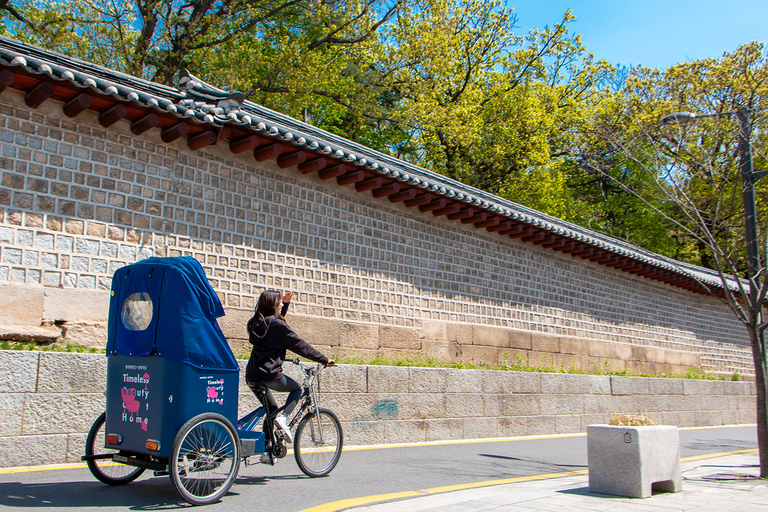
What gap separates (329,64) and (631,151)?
12.3m

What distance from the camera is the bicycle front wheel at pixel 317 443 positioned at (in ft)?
19.8

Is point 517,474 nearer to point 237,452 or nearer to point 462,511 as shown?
point 462,511

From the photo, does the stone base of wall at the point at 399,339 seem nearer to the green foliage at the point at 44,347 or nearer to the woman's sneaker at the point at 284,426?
the green foliage at the point at 44,347

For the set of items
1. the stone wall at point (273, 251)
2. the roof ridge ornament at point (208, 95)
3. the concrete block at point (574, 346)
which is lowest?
the concrete block at point (574, 346)

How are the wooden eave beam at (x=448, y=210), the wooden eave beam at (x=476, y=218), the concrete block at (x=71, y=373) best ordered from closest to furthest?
the concrete block at (x=71, y=373) < the wooden eave beam at (x=448, y=210) < the wooden eave beam at (x=476, y=218)

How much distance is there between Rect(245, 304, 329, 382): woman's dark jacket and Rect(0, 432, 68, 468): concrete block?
7.33 feet

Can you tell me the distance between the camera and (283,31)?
21.1 metres

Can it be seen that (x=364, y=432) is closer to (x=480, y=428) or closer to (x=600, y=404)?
(x=480, y=428)

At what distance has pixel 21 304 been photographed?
24.3 ft

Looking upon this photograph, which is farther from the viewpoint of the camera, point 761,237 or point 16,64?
point 761,237

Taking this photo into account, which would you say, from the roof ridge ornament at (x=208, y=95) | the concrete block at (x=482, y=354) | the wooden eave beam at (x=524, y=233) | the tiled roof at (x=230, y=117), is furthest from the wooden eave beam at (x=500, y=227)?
the roof ridge ornament at (x=208, y=95)

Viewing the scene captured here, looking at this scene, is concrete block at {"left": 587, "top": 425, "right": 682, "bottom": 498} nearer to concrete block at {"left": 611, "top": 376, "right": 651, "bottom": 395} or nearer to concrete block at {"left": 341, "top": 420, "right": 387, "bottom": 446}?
concrete block at {"left": 341, "top": 420, "right": 387, "bottom": 446}

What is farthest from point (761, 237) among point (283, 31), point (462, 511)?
point (283, 31)

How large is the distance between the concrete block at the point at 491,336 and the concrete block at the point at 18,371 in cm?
909
